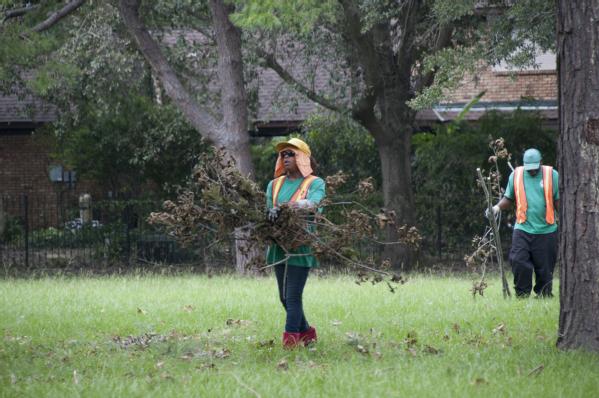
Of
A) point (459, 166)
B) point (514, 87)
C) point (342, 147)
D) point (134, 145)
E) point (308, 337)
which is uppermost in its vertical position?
point (514, 87)

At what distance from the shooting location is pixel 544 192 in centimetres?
1256

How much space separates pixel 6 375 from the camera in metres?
7.95

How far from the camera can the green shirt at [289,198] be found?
8727 mm

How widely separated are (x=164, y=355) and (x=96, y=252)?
44.9ft

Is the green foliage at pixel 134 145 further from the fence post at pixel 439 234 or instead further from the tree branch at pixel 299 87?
the fence post at pixel 439 234

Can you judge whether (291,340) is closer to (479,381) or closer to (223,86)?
(479,381)

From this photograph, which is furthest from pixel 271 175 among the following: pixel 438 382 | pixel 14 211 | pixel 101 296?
pixel 438 382

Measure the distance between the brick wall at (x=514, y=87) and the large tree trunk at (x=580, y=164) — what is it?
19775 millimetres

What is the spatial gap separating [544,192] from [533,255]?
78 cm

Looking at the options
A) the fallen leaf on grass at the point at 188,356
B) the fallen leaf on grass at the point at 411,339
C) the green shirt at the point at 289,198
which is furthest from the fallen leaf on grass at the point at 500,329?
the fallen leaf on grass at the point at 188,356

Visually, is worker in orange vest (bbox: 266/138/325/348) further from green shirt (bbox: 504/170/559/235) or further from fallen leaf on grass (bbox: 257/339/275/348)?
green shirt (bbox: 504/170/559/235)

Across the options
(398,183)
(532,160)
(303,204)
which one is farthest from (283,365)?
(398,183)

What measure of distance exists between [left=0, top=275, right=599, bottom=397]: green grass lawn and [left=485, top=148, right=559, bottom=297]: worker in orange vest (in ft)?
1.69

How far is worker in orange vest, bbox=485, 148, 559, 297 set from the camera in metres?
12.6
